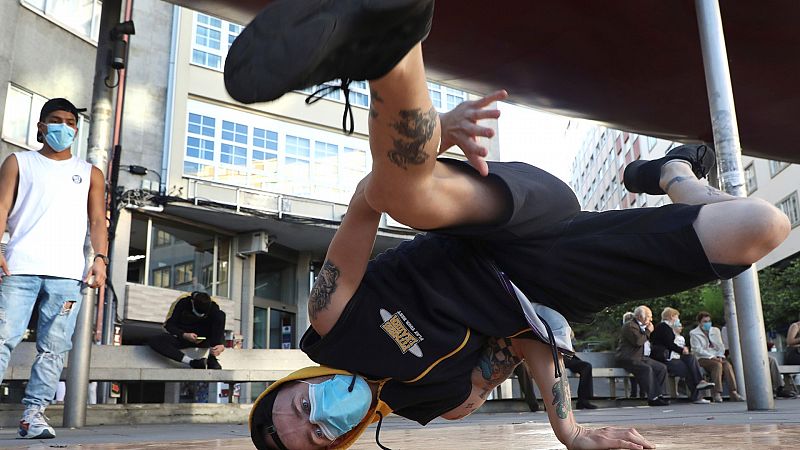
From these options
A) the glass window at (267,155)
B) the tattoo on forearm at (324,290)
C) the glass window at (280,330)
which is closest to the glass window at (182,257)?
the glass window at (267,155)

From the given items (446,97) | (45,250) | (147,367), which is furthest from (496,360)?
(446,97)

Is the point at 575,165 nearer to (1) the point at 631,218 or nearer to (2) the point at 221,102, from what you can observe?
(2) the point at 221,102

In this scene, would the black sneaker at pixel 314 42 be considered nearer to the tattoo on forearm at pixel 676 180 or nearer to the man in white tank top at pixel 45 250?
the tattoo on forearm at pixel 676 180

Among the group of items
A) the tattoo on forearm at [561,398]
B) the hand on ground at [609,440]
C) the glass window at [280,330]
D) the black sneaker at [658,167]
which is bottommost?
the hand on ground at [609,440]

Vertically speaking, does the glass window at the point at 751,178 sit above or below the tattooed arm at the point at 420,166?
above

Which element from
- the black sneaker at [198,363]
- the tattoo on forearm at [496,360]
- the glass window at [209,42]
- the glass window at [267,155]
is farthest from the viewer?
the glass window at [209,42]

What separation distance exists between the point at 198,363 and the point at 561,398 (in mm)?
4947

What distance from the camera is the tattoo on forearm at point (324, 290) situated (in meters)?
2.07

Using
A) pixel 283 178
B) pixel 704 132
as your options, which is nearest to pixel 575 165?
pixel 283 178

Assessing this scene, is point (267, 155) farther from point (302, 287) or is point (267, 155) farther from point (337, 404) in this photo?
point (337, 404)

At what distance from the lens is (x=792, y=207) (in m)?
26.2

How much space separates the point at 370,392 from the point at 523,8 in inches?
203

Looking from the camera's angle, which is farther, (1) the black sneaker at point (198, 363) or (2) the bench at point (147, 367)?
(1) the black sneaker at point (198, 363)

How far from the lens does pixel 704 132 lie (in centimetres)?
909
